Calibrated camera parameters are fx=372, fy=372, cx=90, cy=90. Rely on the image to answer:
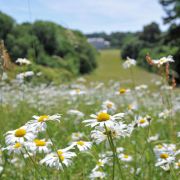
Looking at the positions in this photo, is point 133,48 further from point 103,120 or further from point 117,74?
point 103,120

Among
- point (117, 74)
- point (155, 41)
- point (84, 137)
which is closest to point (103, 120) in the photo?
point (84, 137)

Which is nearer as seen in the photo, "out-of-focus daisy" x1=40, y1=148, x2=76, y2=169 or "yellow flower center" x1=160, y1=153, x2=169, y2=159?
"out-of-focus daisy" x1=40, y1=148, x2=76, y2=169

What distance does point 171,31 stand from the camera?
1148 inches

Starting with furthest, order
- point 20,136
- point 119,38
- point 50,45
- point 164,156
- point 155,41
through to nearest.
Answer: point 119,38
point 155,41
point 50,45
point 164,156
point 20,136

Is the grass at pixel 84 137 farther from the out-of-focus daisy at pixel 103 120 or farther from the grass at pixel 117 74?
the grass at pixel 117 74

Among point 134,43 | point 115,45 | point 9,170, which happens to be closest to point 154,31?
point 134,43

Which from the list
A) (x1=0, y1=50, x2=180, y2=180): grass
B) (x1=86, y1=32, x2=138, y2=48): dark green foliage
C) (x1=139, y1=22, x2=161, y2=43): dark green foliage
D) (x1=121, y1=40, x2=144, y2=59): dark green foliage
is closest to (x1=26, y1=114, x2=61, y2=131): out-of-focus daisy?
(x1=0, y1=50, x2=180, y2=180): grass

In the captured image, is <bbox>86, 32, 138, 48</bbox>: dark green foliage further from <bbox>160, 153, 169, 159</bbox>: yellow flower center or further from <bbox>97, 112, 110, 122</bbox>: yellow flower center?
<bbox>97, 112, 110, 122</bbox>: yellow flower center

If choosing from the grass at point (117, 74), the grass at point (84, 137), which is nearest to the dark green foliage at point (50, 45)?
the grass at point (84, 137)

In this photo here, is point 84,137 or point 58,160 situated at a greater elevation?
point 58,160

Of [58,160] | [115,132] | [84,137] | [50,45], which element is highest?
[50,45]

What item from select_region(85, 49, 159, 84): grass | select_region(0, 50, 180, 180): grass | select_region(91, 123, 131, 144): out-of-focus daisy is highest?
select_region(91, 123, 131, 144): out-of-focus daisy

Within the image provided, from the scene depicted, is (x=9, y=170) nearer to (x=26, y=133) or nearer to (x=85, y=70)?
(x=26, y=133)

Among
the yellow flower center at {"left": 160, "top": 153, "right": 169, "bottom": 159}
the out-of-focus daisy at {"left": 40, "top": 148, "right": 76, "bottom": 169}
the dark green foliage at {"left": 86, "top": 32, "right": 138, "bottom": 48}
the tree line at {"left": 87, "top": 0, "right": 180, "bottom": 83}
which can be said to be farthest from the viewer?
the dark green foliage at {"left": 86, "top": 32, "right": 138, "bottom": 48}
